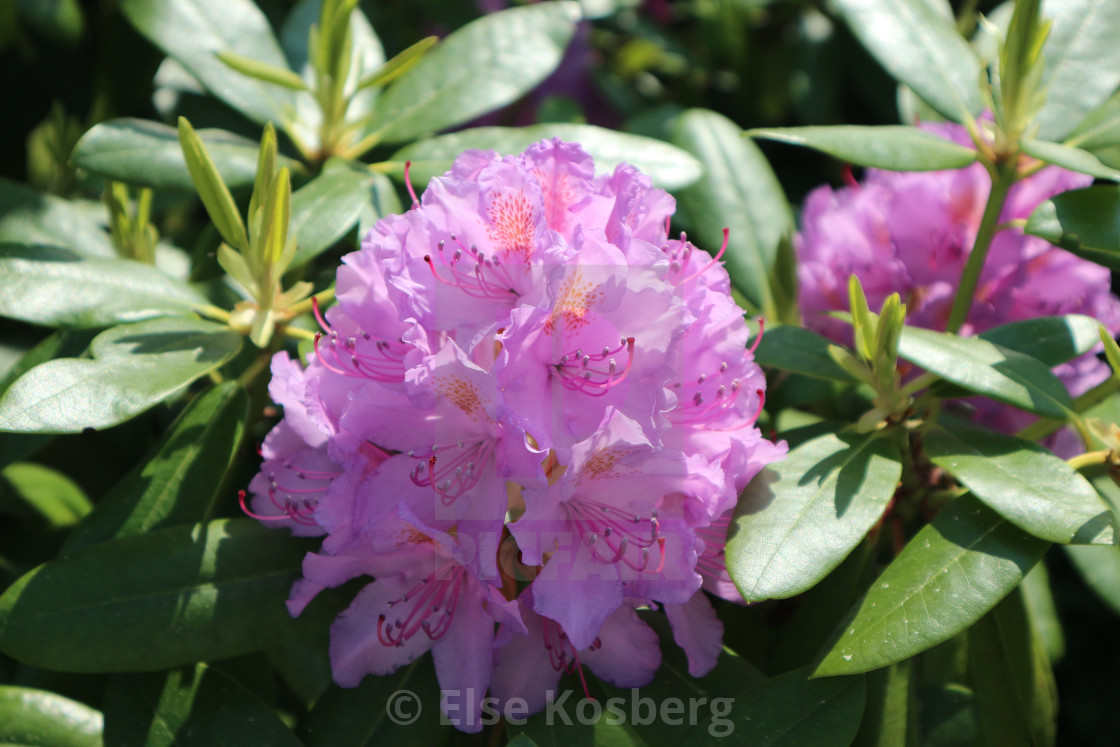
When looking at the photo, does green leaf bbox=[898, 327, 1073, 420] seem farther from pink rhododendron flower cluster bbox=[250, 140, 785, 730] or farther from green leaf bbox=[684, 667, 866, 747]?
green leaf bbox=[684, 667, 866, 747]

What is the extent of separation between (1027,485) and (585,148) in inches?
26.4

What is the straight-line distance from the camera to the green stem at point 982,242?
111 cm

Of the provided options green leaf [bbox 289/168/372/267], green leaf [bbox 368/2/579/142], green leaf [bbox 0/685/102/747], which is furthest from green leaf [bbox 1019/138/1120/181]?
green leaf [bbox 0/685/102/747]

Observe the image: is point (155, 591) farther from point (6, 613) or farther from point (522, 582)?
point (522, 582)

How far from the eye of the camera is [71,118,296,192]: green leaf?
1091mm

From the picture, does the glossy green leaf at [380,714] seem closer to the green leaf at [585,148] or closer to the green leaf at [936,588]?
the green leaf at [936,588]

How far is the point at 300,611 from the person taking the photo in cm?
94

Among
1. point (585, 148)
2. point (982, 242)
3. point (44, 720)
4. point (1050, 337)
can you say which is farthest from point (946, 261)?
point (44, 720)

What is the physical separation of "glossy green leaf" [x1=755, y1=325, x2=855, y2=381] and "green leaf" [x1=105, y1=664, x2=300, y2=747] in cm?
66

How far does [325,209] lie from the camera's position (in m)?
1.08

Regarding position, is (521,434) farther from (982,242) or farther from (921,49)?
(921,49)

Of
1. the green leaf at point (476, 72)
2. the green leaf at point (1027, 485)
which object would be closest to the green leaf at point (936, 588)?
the green leaf at point (1027, 485)

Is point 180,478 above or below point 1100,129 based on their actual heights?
below

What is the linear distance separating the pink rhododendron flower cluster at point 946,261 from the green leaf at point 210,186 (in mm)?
807
